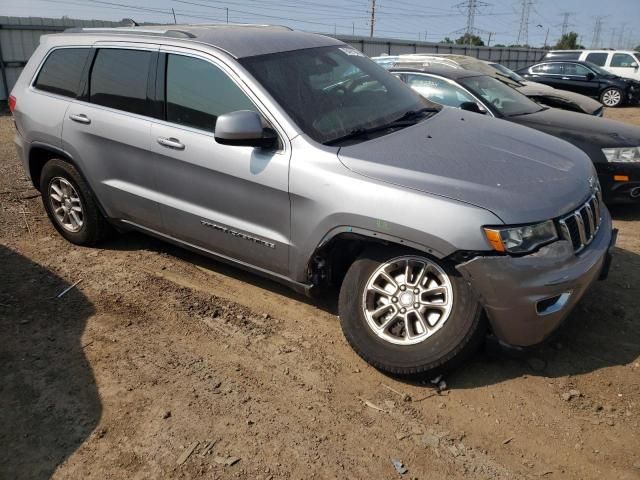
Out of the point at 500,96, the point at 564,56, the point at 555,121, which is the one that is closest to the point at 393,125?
the point at 555,121

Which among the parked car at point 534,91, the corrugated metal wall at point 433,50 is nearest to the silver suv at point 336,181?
the parked car at point 534,91

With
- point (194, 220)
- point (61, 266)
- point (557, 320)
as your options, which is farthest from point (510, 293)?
point (61, 266)

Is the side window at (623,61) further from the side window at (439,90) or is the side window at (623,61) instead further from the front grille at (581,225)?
the front grille at (581,225)

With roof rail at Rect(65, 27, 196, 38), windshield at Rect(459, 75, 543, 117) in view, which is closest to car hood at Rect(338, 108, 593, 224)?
roof rail at Rect(65, 27, 196, 38)

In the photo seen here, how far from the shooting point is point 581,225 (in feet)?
10.2

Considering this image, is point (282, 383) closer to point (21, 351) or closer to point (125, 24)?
point (21, 351)

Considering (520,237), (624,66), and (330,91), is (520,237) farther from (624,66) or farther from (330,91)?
(624,66)

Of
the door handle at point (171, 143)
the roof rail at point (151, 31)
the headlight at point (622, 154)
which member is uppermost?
the roof rail at point (151, 31)

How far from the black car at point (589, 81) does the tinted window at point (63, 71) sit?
15695mm

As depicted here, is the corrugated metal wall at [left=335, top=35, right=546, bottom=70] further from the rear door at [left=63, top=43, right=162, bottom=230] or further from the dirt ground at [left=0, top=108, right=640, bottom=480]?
Result: the dirt ground at [left=0, top=108, right=640, bottom=480]

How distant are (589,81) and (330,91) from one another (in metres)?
16.7

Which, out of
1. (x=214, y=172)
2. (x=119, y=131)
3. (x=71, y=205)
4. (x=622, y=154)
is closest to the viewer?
Result: (x=214, y=172)

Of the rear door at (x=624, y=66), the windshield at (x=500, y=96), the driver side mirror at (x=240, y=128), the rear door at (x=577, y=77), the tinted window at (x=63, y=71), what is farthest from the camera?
the rear door at (x=624, y=66)

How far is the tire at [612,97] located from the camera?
17.2 meters
